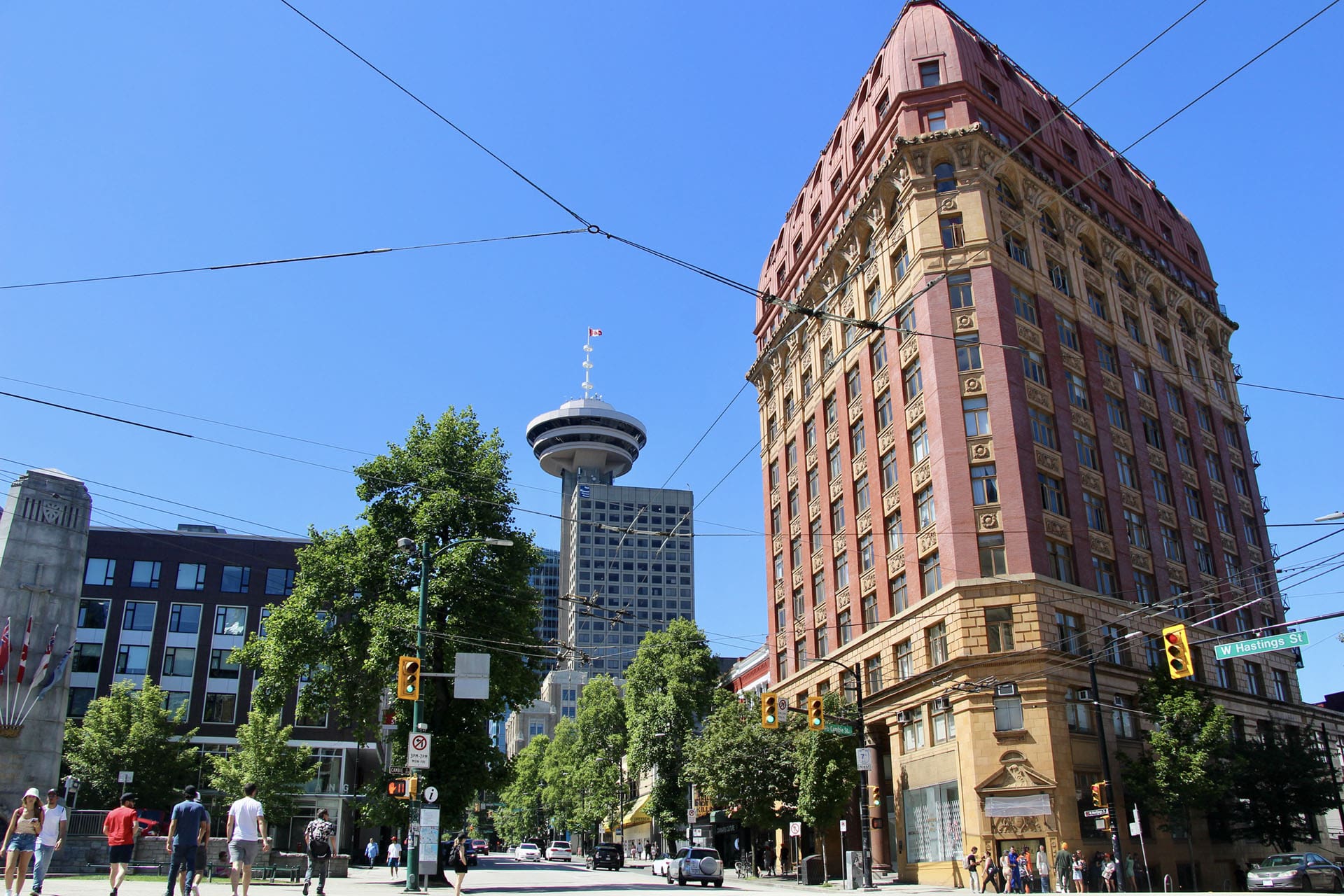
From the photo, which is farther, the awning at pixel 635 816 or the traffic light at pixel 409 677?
the awning at pixel 635 816

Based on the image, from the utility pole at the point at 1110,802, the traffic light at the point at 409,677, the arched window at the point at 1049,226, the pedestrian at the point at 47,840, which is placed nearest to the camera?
the pedestrian at the point at 47,840

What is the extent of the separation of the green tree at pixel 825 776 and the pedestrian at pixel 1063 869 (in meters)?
9.60

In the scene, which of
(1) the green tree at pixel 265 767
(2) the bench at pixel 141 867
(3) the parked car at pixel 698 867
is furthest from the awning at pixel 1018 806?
(1) the green tree at pixel 265 767

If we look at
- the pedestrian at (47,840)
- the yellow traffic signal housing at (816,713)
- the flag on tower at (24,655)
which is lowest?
the pedestrian at (47,840)

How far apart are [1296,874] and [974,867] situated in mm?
10284

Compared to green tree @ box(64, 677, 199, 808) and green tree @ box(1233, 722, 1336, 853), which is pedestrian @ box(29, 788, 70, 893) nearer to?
green tree @ box(1233, 722, 1336, 853)

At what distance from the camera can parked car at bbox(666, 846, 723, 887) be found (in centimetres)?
4216

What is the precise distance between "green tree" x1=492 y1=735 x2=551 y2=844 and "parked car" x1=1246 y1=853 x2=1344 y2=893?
77.8 m

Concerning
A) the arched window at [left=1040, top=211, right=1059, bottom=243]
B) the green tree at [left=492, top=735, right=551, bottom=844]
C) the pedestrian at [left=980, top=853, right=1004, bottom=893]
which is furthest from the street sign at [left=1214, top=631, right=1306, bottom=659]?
the green tree at [left=492, top=735, right=551, bottom=844]

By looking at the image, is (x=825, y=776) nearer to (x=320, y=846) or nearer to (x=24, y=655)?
(x=320, y=846)

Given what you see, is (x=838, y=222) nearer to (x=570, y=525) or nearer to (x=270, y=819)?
(x=270, y=819)

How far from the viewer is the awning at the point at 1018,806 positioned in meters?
34.8

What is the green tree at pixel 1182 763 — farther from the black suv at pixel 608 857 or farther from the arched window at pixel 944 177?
the black suv at pixel 608 857

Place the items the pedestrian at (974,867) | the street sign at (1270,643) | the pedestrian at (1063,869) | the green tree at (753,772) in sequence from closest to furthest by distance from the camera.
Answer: the street sign at (1270,643)
the pedestrian at (1063,869)
the pedestrian at (974,867)
the green tree at (753,772)
